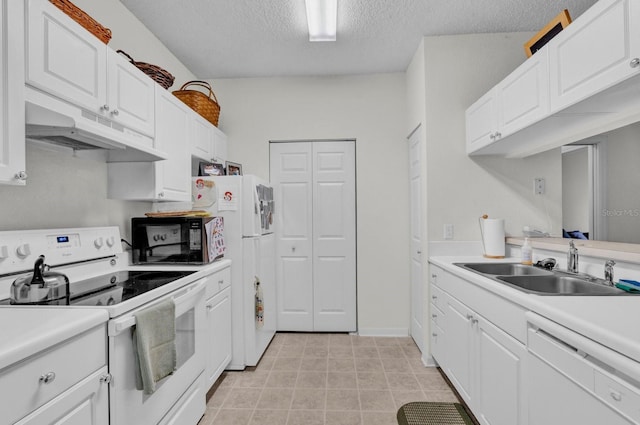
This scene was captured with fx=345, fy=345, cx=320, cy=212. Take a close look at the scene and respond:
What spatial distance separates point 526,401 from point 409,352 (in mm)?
1799

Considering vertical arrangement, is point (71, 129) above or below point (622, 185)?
above

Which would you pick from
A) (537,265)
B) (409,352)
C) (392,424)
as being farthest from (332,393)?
(537,265)

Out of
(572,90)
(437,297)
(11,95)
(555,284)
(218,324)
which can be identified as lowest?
(218,324)

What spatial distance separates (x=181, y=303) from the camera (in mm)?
1735

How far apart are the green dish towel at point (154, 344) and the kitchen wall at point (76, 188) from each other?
2.52ft

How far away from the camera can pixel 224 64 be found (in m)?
3.30

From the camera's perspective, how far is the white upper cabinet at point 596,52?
4.37ft

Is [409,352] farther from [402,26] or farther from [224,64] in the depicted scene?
[224,64]

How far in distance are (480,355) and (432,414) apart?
0.58m

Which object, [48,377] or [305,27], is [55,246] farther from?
[305,27]

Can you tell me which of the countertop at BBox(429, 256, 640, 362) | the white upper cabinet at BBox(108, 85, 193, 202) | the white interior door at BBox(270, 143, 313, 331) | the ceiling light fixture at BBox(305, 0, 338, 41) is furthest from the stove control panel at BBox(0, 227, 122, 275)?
the countertop at BBox(429, 256, 640, 362)

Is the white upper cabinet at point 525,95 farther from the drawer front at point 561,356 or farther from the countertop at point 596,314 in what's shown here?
the drawer front at point 561,356

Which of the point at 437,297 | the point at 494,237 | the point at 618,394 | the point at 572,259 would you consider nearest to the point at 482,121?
the point at 494,237

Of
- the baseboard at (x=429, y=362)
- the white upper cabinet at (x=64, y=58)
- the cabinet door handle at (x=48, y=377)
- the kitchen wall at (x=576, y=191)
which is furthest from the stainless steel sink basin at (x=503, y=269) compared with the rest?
the white upper cabinet at (x=64, y=58)
